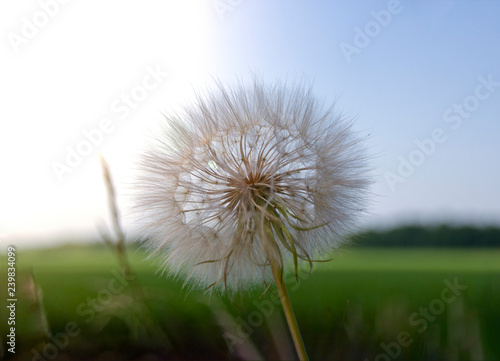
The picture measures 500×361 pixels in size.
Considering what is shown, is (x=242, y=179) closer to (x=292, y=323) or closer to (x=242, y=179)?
(x=242, y=179)

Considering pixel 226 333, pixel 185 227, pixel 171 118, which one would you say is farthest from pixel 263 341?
pixel 171 118

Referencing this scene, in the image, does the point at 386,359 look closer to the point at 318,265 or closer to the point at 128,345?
the point at 318,265

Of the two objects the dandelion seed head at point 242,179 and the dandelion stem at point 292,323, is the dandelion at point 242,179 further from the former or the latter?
the dandelion stem at point 292,323

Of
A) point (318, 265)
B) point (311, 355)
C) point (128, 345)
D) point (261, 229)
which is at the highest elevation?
point (261, 229)

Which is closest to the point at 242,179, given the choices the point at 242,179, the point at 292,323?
the point at 242,179

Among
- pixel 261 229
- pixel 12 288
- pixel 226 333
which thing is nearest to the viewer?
pixel 261 229

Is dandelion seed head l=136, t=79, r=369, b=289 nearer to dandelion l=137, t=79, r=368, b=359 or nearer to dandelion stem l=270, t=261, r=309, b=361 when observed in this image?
dandelion l=137, t=79, r=368, b=359
